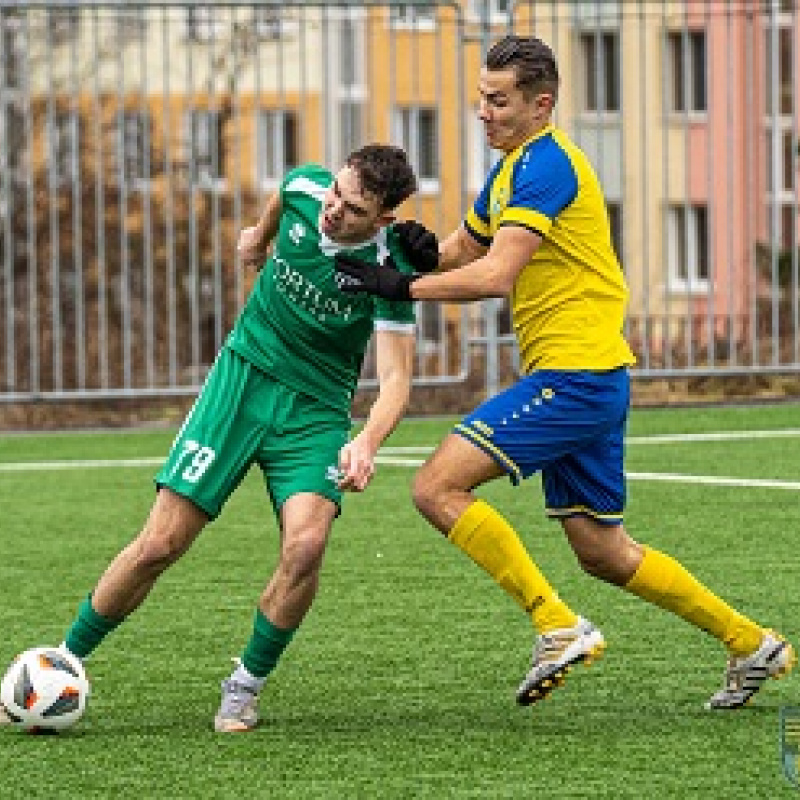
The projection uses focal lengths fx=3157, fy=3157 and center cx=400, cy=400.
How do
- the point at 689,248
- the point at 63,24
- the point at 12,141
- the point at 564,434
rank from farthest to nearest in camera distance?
the point at 63,24
the point at 12,141
the point at 689,248
the point at 564,434

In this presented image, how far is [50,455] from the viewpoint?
54.6ft

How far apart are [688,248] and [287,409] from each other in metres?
10.7

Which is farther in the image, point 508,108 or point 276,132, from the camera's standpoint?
point 276,132

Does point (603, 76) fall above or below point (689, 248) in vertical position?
above

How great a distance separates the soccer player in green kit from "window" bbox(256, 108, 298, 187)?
38.4 feet

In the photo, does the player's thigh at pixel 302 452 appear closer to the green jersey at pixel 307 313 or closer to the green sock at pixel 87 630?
the green jersey at pixel 307 313

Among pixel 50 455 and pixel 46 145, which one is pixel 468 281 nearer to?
pixel 50 455

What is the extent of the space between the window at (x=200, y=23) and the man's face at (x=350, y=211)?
10.4 m

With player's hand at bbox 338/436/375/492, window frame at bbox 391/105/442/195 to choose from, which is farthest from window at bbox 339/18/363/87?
player's hand at bbox 338/436/375/492

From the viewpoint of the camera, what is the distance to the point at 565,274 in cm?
855

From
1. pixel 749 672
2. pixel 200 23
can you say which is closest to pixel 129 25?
pixel 200 23

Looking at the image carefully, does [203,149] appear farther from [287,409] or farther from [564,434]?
[564,434]

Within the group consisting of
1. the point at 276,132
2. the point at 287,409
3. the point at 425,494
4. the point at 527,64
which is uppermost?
the point at 527,64

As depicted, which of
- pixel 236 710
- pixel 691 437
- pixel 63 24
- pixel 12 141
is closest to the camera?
pixel 236 710
